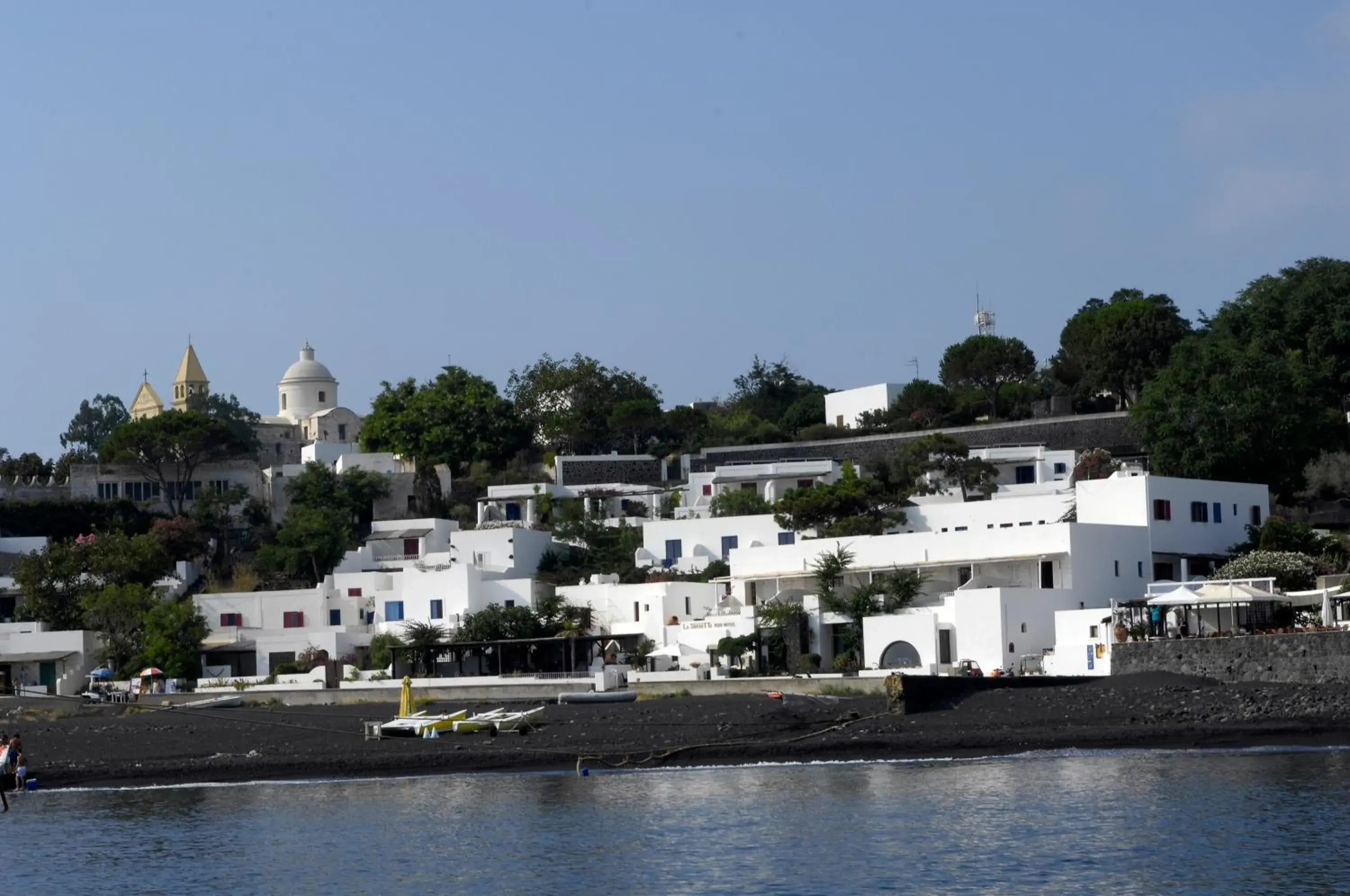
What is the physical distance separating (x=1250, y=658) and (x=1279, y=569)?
285 inches

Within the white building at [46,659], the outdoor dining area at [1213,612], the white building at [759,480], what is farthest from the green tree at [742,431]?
the outdoor dining area at [1213,612]

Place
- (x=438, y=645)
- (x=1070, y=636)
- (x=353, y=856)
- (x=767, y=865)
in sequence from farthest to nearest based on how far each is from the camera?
(x=438, y=645) → (x=1070, y=636) → (x=353, y=856) → (x=767, y=865)

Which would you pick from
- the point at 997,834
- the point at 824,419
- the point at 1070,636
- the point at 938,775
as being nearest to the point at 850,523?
the point at 1070,636

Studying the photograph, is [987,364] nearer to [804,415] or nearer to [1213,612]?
[804,415]

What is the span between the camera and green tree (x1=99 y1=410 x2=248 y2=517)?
254 feet

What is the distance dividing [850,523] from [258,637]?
17.9 meters

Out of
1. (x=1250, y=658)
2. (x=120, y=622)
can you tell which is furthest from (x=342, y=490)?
(x=1250, y=658)

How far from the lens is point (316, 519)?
66750 millimetres

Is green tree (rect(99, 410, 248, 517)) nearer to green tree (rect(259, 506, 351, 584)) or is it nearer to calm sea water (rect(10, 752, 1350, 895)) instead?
green tree (rect(259, 506, 351, 584))

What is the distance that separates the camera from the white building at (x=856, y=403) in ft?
276

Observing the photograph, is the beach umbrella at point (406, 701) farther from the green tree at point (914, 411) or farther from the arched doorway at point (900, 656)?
the green tree at point (914, 411)

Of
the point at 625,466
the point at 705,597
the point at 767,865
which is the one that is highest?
the point at 625,466

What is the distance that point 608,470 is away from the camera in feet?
251

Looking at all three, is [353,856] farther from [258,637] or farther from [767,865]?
[258,637]
